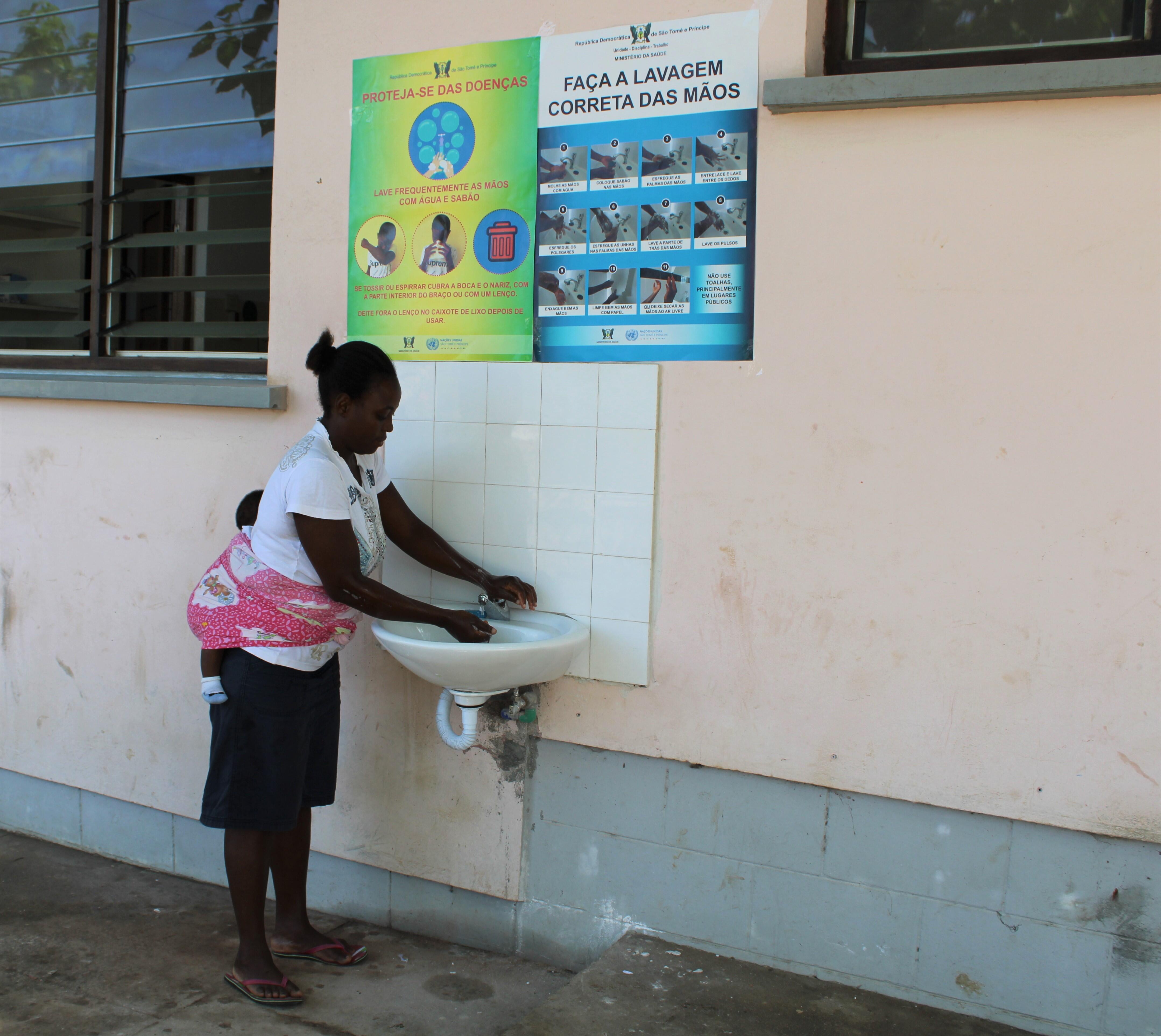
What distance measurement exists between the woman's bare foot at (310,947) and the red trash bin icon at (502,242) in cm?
202

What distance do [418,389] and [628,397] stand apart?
26.9 inches

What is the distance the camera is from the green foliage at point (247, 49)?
11.2 ft

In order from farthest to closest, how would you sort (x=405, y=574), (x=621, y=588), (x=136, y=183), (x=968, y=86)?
(x=136, y=183)
(x=405, y=574)
(x=621, y=588)
(x=968, y=86)

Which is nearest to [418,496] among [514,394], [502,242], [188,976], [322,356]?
[514,394]

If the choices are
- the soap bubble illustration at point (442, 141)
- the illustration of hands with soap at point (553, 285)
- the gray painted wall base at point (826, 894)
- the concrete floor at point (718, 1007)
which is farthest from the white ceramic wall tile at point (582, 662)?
the soap bubble illustration at point (442, 141)

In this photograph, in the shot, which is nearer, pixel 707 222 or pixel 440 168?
pixel 707 222

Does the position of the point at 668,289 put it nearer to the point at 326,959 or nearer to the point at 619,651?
the point at 619,651

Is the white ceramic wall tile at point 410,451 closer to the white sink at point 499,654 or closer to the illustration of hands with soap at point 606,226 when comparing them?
the white sink at point 499,654

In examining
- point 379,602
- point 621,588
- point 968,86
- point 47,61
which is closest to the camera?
point 968,86

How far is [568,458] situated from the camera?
2779 mm

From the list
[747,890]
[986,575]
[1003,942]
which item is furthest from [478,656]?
[1003,942]

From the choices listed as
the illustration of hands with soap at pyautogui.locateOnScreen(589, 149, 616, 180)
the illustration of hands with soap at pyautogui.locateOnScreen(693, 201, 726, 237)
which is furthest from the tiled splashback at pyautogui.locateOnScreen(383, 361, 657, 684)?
the illustration of hands with soap at pyautogui.locateOnScreen(589, 149, 616, 180)

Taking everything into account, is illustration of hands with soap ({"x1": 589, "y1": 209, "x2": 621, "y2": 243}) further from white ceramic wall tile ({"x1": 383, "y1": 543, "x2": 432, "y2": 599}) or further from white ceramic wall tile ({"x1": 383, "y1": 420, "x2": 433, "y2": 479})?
white ceramic wall tile ({"x1": 383, "y1": 543, "x2": 432, "y2": 599})

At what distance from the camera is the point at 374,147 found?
9.90 feet
